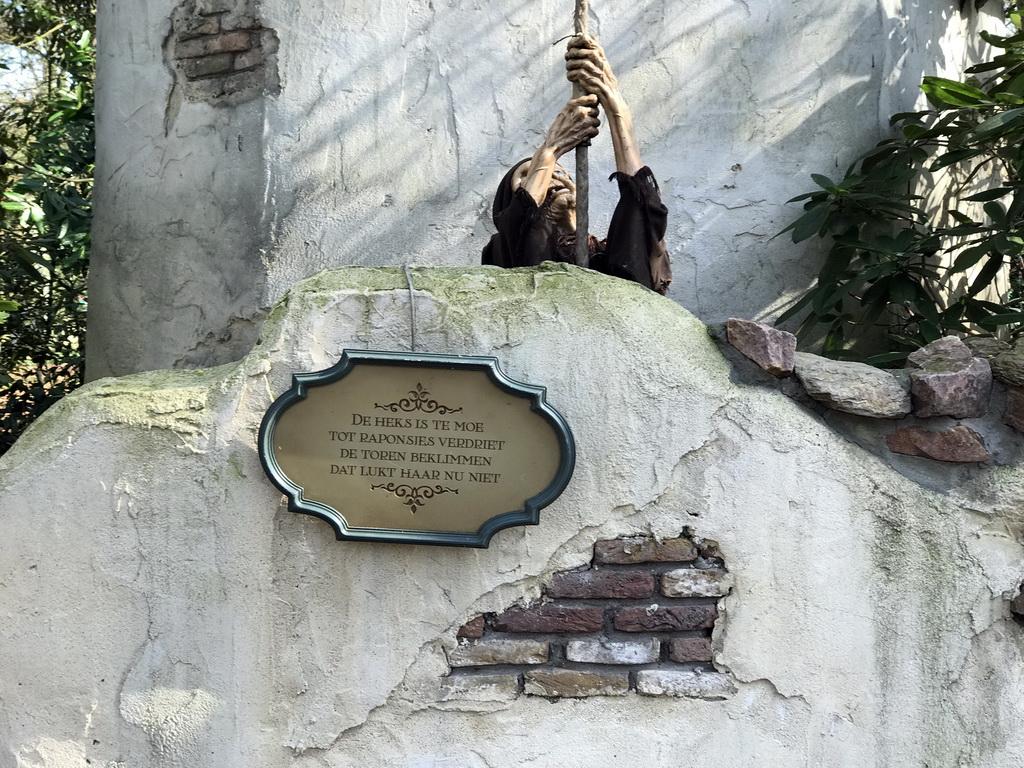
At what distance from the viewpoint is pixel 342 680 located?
2.02 meters

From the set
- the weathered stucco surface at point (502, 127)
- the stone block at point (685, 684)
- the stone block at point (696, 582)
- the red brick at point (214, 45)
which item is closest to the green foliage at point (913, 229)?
the weathered stucco surface at point (502, 127)

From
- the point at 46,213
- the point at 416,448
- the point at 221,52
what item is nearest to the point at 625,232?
the point at 416,448

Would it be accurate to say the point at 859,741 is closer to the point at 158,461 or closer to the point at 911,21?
the point at 158,461

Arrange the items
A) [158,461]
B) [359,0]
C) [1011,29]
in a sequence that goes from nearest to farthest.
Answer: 1. [158,461]
2. [359,0]
3. [1011,29]

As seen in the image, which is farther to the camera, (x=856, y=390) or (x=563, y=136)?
(x=563, y=136)

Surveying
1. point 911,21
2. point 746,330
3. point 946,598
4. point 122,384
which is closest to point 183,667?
point 122,384

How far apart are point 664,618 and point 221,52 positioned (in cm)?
268

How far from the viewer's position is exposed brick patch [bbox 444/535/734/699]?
203 cm

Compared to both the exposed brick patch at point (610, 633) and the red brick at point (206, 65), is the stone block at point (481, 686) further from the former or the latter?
the red brick at point (206, 65)

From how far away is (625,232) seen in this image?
247 cm

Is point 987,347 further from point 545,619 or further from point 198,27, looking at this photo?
point 198,27

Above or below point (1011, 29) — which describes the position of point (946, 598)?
below

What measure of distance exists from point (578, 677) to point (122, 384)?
1181 mm

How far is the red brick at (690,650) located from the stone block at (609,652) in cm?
4
